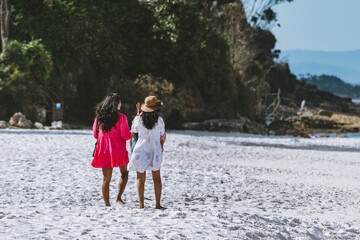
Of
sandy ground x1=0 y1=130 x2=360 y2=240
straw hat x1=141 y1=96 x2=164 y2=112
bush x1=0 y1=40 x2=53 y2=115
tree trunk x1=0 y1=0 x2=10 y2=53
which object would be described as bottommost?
sandy ground x1=0 y1=130 x2=360 y2=240

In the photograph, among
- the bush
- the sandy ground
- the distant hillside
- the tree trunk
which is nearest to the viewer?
the sandy ground

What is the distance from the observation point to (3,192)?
7.18 meters

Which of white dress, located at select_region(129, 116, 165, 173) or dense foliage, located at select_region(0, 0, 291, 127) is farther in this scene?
dense foliage, located at select_region(0, 0, 291, 127)

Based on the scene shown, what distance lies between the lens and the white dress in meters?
5.75

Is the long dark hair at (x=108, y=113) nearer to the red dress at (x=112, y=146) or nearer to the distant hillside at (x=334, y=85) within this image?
the red dress at (x=112, y=146)

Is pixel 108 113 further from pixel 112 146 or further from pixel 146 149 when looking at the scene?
pixel 146 149


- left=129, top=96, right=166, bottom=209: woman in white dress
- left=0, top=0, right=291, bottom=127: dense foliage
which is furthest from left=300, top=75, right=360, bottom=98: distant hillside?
left=129, top=96, right=166, bottom=209: woman in white dress

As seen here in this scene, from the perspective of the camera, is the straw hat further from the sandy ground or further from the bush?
the bush

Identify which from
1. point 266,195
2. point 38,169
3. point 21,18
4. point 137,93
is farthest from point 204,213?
point 21,18

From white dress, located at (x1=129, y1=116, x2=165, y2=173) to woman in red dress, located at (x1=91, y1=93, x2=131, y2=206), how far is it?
0.57ft

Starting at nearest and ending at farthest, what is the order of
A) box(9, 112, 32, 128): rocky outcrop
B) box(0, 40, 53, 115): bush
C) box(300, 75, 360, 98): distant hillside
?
1. box(9, 112, 32, 128): rocky outcrop
2. box(0, 40, 53, 115): bush
3. box(300, 75, 360, 98): distant hillside

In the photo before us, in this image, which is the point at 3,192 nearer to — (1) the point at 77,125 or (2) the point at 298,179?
(2) the point at 298,179

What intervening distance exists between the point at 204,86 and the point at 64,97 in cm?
970

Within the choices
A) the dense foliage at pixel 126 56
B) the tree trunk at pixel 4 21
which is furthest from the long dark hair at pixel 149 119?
the tree trunk at pixel 4 21
